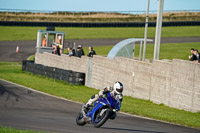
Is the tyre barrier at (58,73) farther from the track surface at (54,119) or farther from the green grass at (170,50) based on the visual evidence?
the green grass at (170,50)

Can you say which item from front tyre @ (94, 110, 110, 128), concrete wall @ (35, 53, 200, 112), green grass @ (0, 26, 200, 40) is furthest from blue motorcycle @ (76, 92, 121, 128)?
green grass @ (0, 26, 200, 40)

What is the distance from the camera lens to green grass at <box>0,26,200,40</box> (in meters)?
59.9

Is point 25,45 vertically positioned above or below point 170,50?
below

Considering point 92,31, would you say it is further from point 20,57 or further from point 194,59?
point 194,59

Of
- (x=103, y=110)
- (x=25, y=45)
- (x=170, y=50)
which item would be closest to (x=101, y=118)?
(x=103, y=110)

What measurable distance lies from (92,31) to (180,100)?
46.0 metres

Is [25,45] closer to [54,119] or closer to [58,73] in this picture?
[58,73]

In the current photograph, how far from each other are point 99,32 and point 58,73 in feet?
119

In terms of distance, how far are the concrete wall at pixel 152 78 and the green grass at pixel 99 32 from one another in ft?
102

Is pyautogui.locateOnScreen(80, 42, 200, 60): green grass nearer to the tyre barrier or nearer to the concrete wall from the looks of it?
the tyre barrier

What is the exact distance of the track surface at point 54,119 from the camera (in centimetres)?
1398

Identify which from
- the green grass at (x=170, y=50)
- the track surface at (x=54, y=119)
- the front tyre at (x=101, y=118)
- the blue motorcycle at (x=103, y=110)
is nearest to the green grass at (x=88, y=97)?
the track surface at (x=54, y=119)

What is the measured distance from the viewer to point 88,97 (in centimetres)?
2269

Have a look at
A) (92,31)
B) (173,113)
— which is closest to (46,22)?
(92,31)
